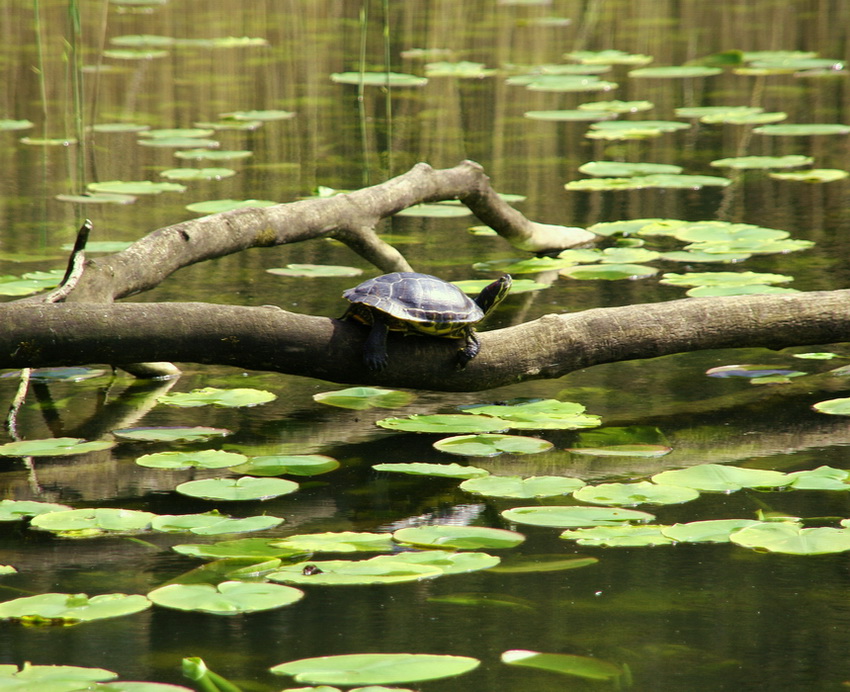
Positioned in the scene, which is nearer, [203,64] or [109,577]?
[109,577]

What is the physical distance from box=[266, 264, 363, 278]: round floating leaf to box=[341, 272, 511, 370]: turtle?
156 cm

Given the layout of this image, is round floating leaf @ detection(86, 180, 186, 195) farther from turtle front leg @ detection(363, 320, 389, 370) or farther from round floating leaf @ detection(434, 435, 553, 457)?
round floating leaf @ detection(434, 435, 553, 457)

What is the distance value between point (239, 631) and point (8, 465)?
1.09 meters

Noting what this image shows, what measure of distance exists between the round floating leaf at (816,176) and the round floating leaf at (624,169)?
20.7 inches

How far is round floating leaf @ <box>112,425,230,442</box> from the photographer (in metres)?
3.06

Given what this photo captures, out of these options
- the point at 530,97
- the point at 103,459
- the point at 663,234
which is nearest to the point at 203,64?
the point at 530,97

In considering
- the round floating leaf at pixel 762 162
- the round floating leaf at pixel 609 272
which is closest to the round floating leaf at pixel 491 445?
the round floating leaf at pixel 609 272

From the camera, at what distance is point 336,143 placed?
755 centimetres

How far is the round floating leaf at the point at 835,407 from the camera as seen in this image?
315 cm

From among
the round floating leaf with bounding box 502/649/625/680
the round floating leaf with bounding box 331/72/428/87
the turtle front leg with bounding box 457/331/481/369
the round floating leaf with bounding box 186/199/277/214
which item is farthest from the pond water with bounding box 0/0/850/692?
the round floating leaf with bounding box 331/72/428/87

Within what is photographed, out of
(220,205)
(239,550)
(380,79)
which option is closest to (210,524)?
(239,550)

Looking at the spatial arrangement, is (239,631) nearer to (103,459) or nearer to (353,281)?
(103,459)

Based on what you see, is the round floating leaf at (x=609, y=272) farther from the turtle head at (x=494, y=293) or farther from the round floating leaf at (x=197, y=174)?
the round floating leaf at (x=197, y=174)

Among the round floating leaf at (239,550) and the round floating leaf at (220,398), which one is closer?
the round floating leaf at (239,550)
